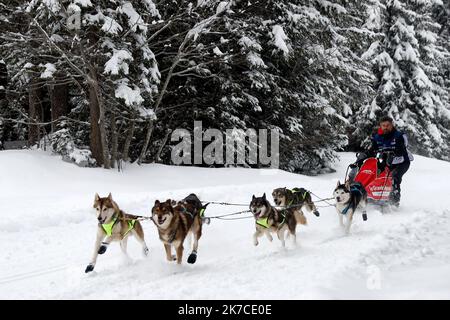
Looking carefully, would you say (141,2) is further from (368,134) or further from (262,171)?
(368,134)

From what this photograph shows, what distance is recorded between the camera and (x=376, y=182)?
889 cm

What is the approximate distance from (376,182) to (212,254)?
4066 millimetres

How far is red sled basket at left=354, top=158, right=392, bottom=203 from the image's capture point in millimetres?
8875

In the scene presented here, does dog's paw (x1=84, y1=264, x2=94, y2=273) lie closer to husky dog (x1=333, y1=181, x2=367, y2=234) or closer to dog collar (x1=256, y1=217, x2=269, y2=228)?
dog collar (x1=256, y1=217, x2=269, y2=228)

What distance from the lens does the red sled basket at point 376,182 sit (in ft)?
29.1

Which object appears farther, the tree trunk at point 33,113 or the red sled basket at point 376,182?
the tree trunk at point 33,113

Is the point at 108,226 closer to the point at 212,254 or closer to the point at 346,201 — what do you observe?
the point at 212,254

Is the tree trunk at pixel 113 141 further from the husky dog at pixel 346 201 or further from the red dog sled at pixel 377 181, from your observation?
the husky dog at pixel 346 201

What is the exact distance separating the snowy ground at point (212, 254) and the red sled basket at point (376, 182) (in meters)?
0.40

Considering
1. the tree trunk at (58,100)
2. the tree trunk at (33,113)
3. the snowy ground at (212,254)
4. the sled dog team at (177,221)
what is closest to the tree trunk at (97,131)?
the snowy ground at (212,254)
